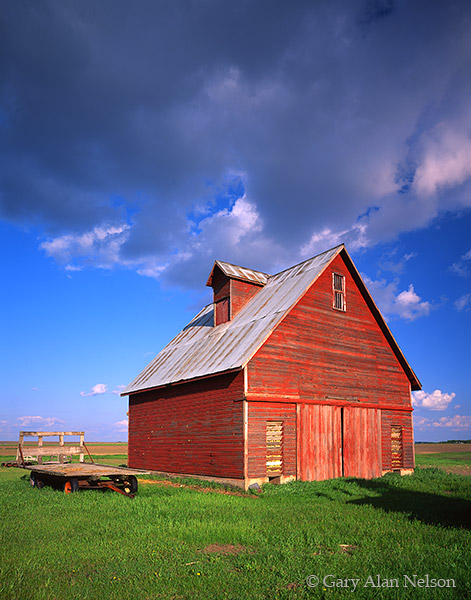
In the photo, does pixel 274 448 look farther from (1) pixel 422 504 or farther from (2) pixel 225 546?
(2) pixel 225 546

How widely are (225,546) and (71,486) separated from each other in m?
9.02

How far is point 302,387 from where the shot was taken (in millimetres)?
21703

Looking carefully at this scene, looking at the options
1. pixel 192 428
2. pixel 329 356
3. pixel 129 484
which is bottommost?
pixel 129 484

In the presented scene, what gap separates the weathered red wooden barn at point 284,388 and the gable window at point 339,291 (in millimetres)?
53

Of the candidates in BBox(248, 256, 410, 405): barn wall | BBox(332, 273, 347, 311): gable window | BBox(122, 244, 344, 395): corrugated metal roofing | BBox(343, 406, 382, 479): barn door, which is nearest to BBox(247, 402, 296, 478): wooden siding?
BBox(248, 256, 410, 405): barn wall

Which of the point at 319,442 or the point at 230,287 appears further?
the point at 230,287

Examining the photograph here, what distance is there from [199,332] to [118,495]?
14571 millimetres

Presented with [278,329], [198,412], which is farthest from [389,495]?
[198,412]

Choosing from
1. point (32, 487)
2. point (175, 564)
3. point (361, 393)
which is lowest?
point (32, 487)

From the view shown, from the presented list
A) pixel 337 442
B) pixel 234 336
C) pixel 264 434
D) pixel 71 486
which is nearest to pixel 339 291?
pixel 234 336

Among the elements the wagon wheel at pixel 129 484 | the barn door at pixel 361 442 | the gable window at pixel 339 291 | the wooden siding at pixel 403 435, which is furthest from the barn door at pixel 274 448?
the wooden siding at pixel 403 435

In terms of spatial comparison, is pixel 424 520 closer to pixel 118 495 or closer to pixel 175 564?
pixel 175 564

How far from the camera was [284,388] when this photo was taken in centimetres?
2102

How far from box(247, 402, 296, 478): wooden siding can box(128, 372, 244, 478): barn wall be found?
1.32 feet
